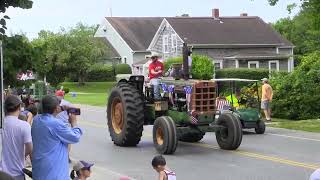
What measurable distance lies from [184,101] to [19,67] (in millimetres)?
9510

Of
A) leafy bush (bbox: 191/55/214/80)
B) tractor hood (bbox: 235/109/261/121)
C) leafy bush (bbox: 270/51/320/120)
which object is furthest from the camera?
leafy bush (bbox: 191/55/214/80)

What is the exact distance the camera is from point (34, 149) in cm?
729

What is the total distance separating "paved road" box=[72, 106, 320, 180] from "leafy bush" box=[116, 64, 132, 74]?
4943cm

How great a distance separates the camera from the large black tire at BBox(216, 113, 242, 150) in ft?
51.6

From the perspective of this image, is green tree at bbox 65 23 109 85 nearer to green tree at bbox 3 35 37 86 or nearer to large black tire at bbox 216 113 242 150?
large black tire at bbox 216 113 242 150

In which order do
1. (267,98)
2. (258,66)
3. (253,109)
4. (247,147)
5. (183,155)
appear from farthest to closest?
1. (258,66)
2. (267,98)
3. (253,109)
4. (247,147)
5. (183,155)

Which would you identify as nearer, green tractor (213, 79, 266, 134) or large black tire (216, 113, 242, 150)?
large black tire (216, 113, 242, 150)

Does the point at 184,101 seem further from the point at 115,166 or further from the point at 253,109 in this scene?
the point at 253,109

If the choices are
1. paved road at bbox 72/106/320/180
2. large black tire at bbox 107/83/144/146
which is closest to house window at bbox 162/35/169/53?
paved road at bbox 72/106/320/180

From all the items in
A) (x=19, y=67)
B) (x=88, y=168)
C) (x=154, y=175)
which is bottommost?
(x=154, y=175)

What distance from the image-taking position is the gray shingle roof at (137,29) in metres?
70.9

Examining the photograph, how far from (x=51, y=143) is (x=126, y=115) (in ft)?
31.0

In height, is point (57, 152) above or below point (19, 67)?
below

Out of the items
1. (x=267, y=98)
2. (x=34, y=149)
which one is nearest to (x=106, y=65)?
(x=267, y=98)
